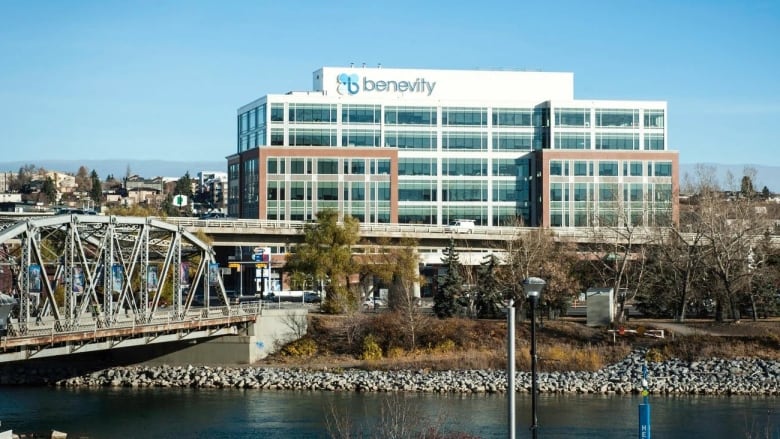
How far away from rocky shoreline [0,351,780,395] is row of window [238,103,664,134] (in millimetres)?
49224

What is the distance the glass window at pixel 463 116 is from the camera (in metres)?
119

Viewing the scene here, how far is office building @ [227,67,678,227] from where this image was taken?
115 metres

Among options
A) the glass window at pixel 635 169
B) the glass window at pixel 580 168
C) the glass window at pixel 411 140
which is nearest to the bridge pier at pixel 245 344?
the glass window at pixel 411 140

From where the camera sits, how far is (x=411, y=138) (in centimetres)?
11862

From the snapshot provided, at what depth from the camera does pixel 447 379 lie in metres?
66.8

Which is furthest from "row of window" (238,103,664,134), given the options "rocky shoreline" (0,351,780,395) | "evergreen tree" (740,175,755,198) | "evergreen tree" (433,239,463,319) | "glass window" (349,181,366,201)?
"rocky shoreline" (0,351,780,395)

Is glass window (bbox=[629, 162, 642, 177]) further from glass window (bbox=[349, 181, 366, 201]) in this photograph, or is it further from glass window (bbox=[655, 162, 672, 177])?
glass window (bbox=[349, 181, 366, 201])

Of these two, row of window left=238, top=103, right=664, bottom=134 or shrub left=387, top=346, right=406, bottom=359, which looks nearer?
shrub left=387, top=346, right=406, bottom=359

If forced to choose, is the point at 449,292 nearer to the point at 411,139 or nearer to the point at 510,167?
the point at 411,139

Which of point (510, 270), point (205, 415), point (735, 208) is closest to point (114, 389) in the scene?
point (205, 415)

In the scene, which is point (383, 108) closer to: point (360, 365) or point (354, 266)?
point (354, 266)

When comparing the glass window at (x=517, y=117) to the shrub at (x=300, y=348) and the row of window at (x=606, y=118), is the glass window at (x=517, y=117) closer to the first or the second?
the row of window at (x=606, y=118)

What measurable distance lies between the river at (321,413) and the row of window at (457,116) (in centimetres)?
5406

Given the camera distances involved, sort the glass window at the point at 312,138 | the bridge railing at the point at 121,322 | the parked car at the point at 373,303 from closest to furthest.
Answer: the bridge railing at the point at 121,322 < the parked car at the point at 373,303 < the glass window at the point at 312,138
